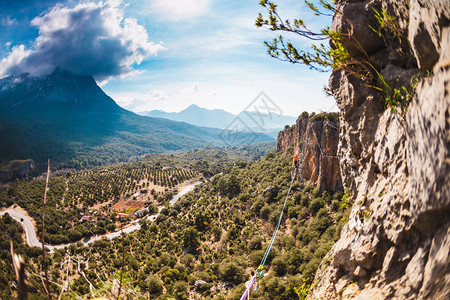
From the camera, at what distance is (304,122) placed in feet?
107

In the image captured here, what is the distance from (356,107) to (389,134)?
1.13 m

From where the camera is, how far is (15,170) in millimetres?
92500

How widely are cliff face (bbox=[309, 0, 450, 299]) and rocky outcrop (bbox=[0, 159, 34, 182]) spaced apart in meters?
120

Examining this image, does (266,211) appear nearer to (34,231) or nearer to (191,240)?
(191,240)

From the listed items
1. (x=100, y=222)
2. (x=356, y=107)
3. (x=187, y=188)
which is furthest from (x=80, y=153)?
(x=356, y=107)

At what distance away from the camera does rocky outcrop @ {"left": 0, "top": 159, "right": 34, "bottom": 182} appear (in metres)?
88.4

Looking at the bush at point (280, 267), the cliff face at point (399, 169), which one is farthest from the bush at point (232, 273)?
the cliff face at point (399, 169)

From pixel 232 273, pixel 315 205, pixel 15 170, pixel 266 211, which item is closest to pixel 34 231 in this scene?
pixel 232 273

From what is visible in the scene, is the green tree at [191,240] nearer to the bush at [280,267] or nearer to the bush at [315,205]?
the bush at [280,267]

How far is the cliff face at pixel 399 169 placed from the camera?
2438 mm

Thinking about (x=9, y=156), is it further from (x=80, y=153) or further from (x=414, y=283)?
(x=414, y=283)

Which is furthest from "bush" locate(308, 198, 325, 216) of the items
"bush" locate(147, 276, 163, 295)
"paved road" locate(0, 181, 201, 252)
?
"paved road" locate(0, 181, 201, 252)

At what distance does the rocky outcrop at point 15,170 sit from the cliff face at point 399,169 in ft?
395

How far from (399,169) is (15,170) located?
5017 inches
